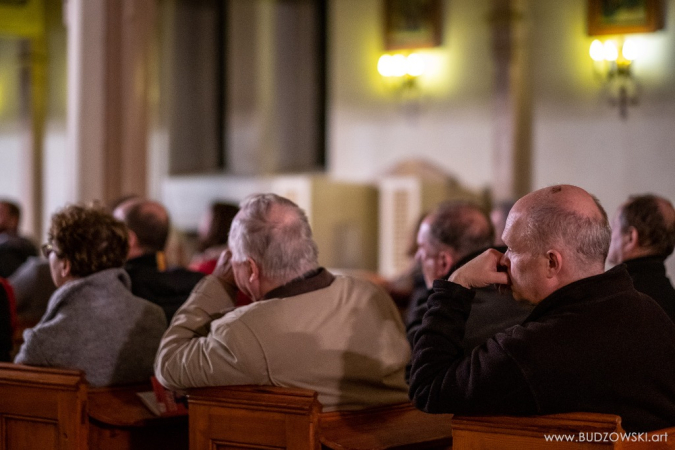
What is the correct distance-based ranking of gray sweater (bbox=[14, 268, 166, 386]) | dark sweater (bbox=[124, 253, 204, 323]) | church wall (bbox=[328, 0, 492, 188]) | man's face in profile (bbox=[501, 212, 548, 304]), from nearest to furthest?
1. man's face in profile (bbox=[501, 212, 548, 304])
2. gray sweater (bbox=[14, 268, 166, 386])
3. dark sweater (bbox=[124, 253, 204, 323])
4. church wall (bbox=[328, 0, 492, 188])

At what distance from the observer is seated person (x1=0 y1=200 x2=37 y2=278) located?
659cm

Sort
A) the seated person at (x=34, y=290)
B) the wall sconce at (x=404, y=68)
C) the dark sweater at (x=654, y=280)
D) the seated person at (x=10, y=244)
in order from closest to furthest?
the dark sweater at (x=654, y=280), the seated person at (x=34, y=290), the seated person at (x=10, y=244), the wall sconce at (x=404, y=68)

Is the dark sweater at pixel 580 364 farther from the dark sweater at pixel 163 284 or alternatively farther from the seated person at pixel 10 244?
the seated person at pixel 10 244

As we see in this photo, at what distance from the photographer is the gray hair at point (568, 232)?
223cm

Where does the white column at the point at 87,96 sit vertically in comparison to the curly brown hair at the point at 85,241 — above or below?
above

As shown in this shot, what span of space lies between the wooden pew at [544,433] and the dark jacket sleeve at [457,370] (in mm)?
31

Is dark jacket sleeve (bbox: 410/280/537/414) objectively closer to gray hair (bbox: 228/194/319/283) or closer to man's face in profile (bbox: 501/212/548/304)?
man's face in profile (bbox: 501/212/548/304)

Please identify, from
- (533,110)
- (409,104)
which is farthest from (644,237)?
(409,104)

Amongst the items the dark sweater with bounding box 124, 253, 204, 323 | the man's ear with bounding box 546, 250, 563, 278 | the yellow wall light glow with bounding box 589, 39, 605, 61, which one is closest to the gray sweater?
the dark sweater with bounding box 124, 253, 204, 323

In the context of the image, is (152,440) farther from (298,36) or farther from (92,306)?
(298,36)

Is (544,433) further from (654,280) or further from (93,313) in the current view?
(93,313)

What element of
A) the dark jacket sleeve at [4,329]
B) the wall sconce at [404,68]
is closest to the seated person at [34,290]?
the dark jacket sleeve at [4,329]

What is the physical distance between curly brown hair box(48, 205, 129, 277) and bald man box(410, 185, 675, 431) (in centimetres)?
145

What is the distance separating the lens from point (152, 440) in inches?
123
